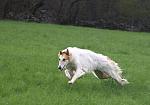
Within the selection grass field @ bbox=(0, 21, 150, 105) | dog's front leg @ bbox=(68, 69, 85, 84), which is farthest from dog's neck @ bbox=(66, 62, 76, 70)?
grass field @ bbox=(0, 21, 150, 105)

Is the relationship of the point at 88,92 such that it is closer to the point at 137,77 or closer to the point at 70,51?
the point at 70,51

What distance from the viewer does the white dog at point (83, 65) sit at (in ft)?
39.0

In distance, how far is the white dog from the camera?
11.9m

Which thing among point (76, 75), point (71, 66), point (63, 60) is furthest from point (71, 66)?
point (63, 60)

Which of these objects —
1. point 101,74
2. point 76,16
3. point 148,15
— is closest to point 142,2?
point 148,15

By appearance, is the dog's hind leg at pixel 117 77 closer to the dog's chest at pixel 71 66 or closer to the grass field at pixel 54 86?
the grass field at pixel 54 86

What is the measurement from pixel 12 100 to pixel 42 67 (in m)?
5.60

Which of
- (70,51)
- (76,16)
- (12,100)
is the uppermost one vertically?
(70,51)

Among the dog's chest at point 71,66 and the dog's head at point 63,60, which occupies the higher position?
the dog's head at point 63,60

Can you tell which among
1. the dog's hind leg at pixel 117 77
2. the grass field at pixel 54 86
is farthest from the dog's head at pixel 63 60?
the dog's hind leg at pixel 117 77

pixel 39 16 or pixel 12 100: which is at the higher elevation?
pixel 12 100

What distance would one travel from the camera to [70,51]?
12.1m

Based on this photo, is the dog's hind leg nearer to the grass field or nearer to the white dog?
the white dog

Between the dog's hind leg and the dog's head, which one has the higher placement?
the dog's head
